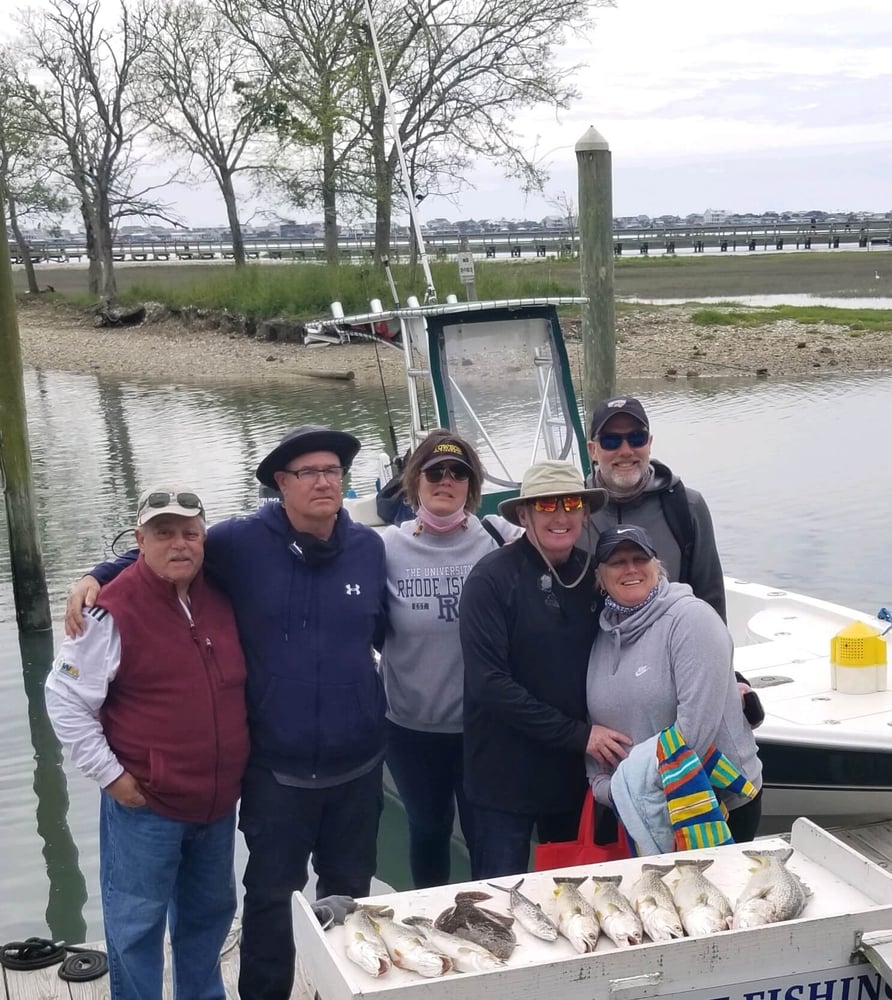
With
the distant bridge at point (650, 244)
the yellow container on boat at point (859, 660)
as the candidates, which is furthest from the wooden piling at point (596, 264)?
the distant bridge at point (650, 244)

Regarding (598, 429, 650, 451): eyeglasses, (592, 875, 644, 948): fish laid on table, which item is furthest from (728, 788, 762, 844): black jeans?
(598, 429, 650, 451): eyeglasses

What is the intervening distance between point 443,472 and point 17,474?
595 cm

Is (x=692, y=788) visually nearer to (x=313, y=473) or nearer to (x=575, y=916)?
(x=575, y=916)

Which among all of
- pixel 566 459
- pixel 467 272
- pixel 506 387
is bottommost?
pixel 566 459

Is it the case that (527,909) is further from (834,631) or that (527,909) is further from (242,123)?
(242,123)

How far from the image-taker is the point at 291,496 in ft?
11.2

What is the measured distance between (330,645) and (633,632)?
83cm

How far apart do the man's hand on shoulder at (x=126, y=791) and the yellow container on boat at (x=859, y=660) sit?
3271mm

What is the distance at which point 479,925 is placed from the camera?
2871 millimetres

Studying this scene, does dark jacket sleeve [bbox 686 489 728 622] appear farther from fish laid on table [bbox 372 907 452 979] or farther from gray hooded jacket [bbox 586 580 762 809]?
fish laid on table [bbox 372 907 452 979]

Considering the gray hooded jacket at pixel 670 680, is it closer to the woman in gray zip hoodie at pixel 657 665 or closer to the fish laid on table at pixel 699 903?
the woman in gray zip hoodie at pixel 657 665

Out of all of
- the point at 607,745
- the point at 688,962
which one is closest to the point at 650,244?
the point at 607,745

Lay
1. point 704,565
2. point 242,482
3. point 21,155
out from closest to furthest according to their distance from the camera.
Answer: point 704,565, point 242,482, point 21,155

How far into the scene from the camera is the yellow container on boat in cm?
531
